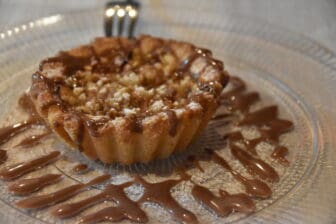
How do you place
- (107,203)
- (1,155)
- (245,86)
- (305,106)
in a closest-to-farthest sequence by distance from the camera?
(107,203) → (1,155) → (305,106) → (245,86)

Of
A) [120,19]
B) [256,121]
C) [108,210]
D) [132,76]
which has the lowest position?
[108,210]

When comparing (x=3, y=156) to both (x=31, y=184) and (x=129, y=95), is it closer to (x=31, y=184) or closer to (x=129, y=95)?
(x=31, y=184)

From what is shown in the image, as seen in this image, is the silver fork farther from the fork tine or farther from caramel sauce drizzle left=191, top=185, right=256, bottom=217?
caramel sauce drizzle left=191, top=185, right=256, bottom=217

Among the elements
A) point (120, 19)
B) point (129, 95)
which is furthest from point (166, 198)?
point (120, 19)

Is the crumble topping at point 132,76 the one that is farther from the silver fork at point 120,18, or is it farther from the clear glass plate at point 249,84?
the silver fork at point 120,18

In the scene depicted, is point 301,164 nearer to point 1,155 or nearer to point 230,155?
point 230,155

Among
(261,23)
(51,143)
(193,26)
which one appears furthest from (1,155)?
(261,23)
